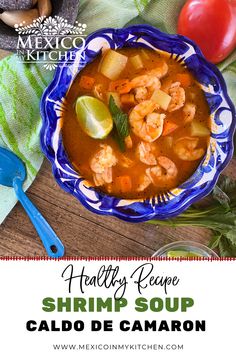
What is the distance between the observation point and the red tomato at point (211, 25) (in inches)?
54.0

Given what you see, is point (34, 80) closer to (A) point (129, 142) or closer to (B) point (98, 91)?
(B) point (98, 91)

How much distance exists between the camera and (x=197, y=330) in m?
1.40

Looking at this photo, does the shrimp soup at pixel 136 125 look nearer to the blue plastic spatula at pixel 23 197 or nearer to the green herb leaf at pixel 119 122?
the green herb leaf at pixel 119 122

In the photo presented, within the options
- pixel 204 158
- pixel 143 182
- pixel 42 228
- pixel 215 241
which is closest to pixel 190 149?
pixel 204 158

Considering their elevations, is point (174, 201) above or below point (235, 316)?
above

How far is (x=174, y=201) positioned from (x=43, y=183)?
0.38 meters

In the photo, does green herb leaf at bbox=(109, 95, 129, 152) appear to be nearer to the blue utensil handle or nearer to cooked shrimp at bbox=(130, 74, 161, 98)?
cooked shrimp at bbox=(130, 74, 161, 98)

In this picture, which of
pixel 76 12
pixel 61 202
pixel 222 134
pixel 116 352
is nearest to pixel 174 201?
pixel 222 134

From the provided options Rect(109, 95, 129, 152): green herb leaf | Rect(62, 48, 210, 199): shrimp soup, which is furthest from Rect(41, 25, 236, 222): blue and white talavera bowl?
Rect(109, 95, 129, 152): green herb leaf

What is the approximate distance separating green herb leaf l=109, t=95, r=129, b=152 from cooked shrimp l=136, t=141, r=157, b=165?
5cm

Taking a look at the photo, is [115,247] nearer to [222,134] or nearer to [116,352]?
[116,352]

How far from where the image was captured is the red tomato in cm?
137

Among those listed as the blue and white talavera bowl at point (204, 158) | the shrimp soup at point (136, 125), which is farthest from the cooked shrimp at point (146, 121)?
the blue and white talavera bowl at point (204, 158)

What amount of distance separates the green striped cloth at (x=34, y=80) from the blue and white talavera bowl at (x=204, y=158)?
0.27ft
